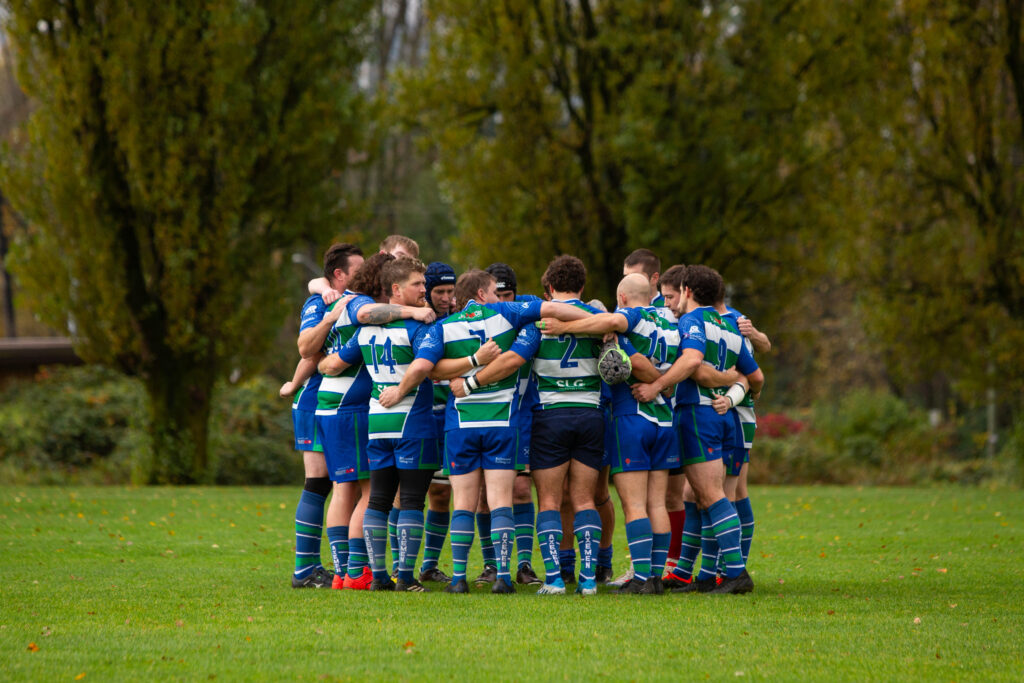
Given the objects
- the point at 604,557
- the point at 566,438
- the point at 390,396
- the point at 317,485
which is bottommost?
the point at 604,557

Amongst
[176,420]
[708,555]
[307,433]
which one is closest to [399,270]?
[307,433]

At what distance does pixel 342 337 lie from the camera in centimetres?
770

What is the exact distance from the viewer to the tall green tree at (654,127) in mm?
19406

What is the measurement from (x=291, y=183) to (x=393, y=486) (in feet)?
41.9

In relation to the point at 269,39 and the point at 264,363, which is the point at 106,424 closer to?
the point at 264,363

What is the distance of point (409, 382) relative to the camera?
23.8 feet

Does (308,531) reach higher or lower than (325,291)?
lower

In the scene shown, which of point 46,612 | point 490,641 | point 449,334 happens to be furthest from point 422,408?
point 46,612

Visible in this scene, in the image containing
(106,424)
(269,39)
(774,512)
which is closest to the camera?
(774,512)

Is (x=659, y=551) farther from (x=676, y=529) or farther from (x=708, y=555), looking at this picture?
(x=676, y=529)

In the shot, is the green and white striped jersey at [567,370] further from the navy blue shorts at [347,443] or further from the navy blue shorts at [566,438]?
the navy blue shorts at [347,443]

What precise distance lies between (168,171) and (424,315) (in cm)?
1225

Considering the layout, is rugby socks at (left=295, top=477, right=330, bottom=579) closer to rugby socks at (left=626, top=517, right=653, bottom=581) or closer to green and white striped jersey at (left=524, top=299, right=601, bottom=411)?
green and white striped jersey at (left=524, top=299, right=601, bottom=411)

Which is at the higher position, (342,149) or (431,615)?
(342,149)
